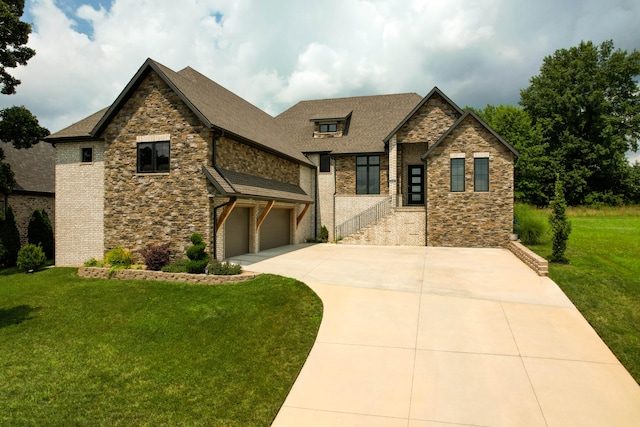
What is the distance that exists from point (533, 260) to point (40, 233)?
78.9ft

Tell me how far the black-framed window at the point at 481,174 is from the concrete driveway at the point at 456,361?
981 cm

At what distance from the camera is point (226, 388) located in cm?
681

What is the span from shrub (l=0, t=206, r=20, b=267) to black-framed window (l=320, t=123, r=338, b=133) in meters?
19.1

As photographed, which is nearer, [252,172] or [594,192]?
[252,172]

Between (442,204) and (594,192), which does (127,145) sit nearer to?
(442,204)

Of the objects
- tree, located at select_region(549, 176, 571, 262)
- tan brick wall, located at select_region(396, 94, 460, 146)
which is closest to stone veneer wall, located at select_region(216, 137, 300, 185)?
tan brick wall, located at select_region(396, 94, 460, 146)

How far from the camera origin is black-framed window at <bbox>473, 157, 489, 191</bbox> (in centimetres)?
2156

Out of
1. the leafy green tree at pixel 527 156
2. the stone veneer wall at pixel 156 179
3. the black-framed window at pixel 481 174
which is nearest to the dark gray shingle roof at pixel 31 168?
the stone veneer wall at pixel 156 179

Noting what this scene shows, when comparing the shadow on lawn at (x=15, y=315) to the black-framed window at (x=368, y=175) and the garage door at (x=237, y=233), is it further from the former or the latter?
the black-framed window at (x=368, y=175)

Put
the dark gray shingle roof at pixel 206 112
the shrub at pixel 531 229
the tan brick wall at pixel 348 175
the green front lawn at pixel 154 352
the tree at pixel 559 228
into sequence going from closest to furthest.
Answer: the green front lawn at pixel 154 352, the tree at pixel 559 228, the dark gray shingle roof at pixel 206 112, the shrub at pixel 531 229, the tan brick wall at pixel 348 175

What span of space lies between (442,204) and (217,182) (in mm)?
13398

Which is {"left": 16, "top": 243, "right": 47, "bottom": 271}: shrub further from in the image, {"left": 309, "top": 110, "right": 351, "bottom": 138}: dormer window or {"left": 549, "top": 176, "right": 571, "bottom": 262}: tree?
{"left": 549, "top": 176, "right": 571, "bottom": 262}: tree

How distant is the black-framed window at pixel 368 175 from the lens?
2530cm

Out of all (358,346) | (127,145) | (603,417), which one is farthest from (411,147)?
(603,417)
